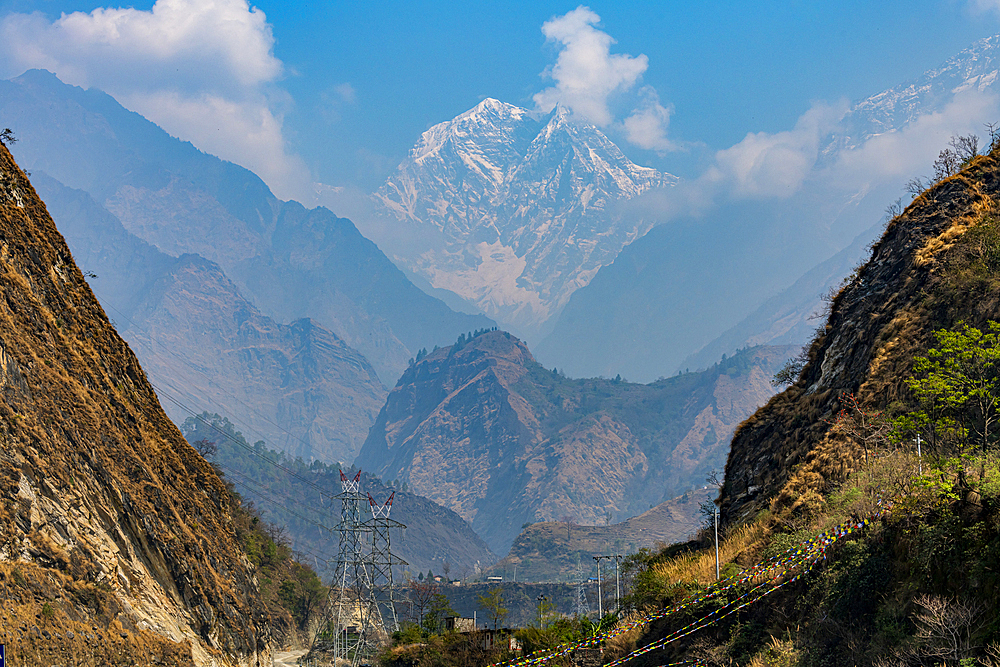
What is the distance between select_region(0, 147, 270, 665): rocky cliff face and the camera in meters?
37.3

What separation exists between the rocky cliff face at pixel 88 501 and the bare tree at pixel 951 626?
31970 mm

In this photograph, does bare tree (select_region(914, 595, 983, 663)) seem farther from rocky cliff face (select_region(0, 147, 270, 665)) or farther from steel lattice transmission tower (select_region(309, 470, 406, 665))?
steel lattice transmission tower (select_region(309, 470, 406, 665))

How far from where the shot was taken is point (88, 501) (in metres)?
42.4

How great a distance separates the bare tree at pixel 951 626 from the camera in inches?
787

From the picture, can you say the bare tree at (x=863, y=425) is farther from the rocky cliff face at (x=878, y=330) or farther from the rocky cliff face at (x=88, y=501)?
the rocky cliff face at (x=88, y=501)

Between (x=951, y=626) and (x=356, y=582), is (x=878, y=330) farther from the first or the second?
(x=356, y=582)

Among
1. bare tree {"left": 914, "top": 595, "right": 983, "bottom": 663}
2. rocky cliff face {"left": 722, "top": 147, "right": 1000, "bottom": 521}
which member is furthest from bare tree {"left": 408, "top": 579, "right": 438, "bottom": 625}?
bare tree {"left": 914, "top": 595, "right": 983, "bottom": 663}

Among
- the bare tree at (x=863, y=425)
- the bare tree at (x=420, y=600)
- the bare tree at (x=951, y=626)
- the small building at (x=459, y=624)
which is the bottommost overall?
the bare tree at (x=420, y=600)

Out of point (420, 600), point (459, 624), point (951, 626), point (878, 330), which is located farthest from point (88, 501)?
point (420, 600)

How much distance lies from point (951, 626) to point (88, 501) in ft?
128

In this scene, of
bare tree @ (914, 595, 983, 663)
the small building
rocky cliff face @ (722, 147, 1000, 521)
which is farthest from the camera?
the small building

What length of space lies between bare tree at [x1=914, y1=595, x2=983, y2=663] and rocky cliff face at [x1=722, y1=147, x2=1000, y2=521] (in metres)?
12.6

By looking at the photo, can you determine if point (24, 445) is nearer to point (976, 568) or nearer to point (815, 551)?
point (815, 551)

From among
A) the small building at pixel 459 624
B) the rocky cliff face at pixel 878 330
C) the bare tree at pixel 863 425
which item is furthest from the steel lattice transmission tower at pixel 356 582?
the bare tree at pixel 863 425
